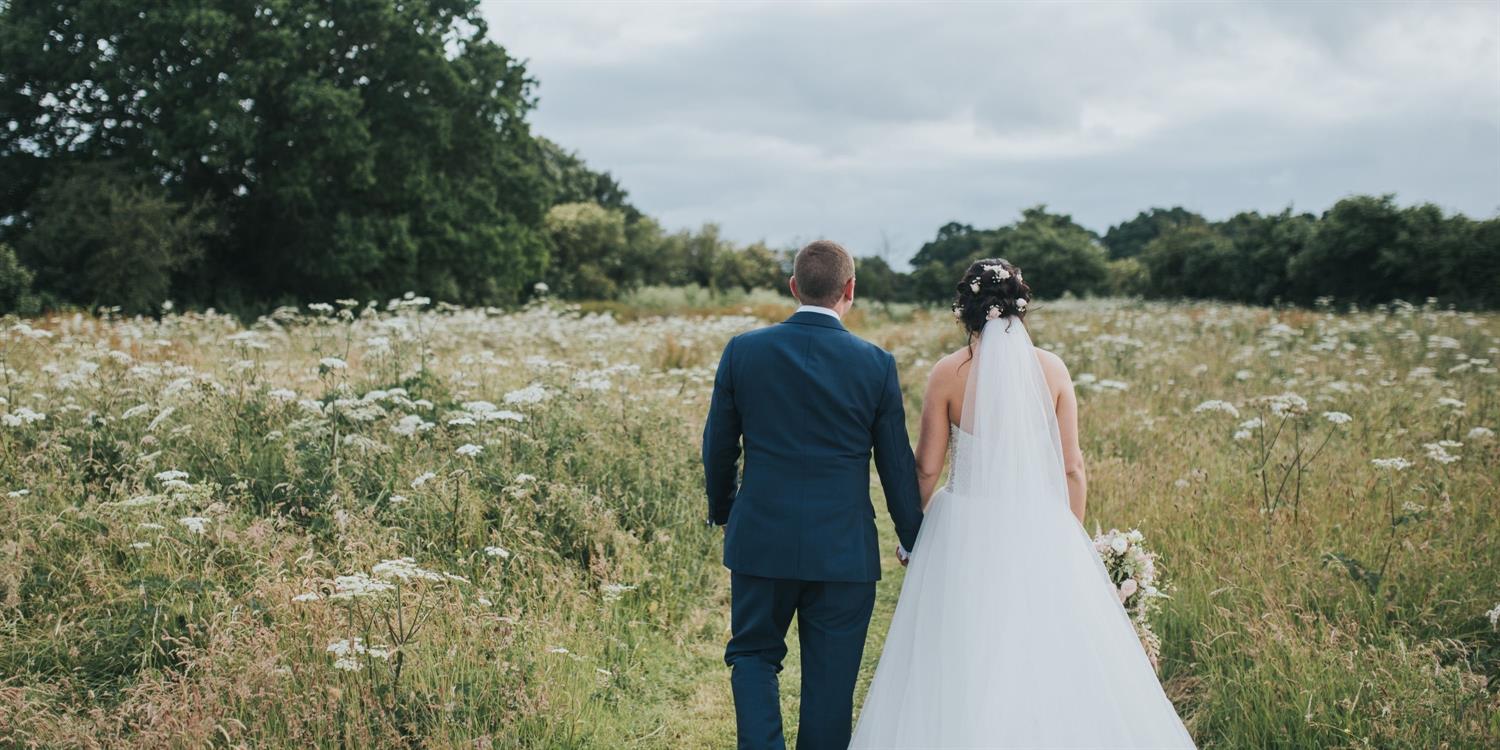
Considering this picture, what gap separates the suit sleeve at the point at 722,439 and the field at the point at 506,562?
126 centimetres

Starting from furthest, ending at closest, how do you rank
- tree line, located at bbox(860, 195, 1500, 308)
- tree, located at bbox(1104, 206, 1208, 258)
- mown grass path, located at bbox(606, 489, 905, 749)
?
tree, located at bbox(1104, 206, 1208, 258), tree line, located at bbox(860, 195, 1500, 308), mown grass path, located at bbox(606, 489, 905, 749)

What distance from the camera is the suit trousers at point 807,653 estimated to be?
3.49m

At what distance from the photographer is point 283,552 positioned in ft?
16.2

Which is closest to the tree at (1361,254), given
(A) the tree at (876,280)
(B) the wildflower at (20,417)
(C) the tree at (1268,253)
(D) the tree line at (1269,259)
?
(D) the tree line at (1269,259)

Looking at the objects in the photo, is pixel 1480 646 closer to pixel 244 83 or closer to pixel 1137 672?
pixel 1137 672

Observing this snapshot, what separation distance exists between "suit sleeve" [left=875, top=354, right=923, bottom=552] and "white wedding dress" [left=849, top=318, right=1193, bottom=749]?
141 millimetres

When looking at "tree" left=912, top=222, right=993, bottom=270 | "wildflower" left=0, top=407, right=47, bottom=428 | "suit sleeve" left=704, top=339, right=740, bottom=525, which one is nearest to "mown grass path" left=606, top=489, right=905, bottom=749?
"suit sleeve" left=704, top=339, right=740, bottom=525

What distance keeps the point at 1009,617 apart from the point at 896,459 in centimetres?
72

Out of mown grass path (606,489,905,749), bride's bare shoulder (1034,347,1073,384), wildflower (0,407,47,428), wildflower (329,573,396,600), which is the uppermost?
bride's bare shoulder (1034,347,1073,384)

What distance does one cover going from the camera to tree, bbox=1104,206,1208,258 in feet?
224

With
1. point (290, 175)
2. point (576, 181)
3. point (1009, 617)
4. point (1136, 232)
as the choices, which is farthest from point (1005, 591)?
point (1136, 232)

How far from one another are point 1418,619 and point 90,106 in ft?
107

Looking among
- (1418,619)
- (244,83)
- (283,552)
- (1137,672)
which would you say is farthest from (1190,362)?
(244,83)

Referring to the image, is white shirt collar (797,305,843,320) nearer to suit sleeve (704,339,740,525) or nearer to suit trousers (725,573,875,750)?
suit sleeve (704,339,740,525)
